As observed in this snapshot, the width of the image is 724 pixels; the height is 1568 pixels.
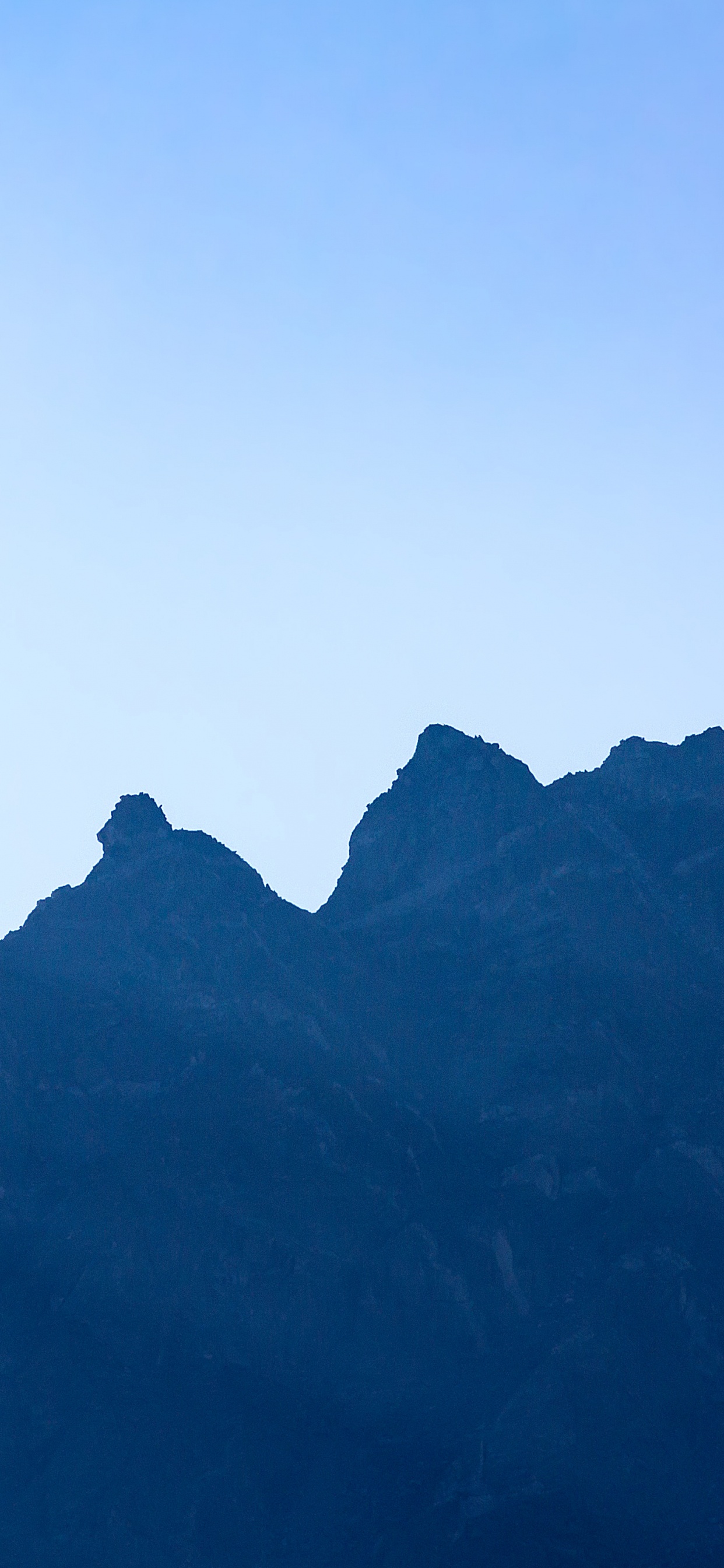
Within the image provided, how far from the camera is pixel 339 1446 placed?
19500 cm

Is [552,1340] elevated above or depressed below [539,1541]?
above

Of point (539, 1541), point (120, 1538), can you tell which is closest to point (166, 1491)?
point (120, 1538)

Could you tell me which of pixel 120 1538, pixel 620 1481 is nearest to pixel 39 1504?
pixel 120 1538

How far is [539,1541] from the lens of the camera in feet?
595

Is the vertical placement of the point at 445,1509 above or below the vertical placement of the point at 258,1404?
below

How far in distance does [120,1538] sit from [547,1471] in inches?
1330

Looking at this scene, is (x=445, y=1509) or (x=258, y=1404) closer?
(x=445, y=1509)

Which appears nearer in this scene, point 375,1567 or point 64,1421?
point 375,1567

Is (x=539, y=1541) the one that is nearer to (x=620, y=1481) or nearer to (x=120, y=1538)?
(x=620, y=1481)

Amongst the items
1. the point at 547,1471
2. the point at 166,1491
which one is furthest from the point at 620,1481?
the point at 166,1491

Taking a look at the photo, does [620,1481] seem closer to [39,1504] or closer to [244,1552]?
[244,1552]

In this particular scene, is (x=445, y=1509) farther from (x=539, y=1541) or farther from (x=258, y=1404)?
(x=258, y=1404)

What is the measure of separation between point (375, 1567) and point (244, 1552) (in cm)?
1139

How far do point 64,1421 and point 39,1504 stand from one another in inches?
294
